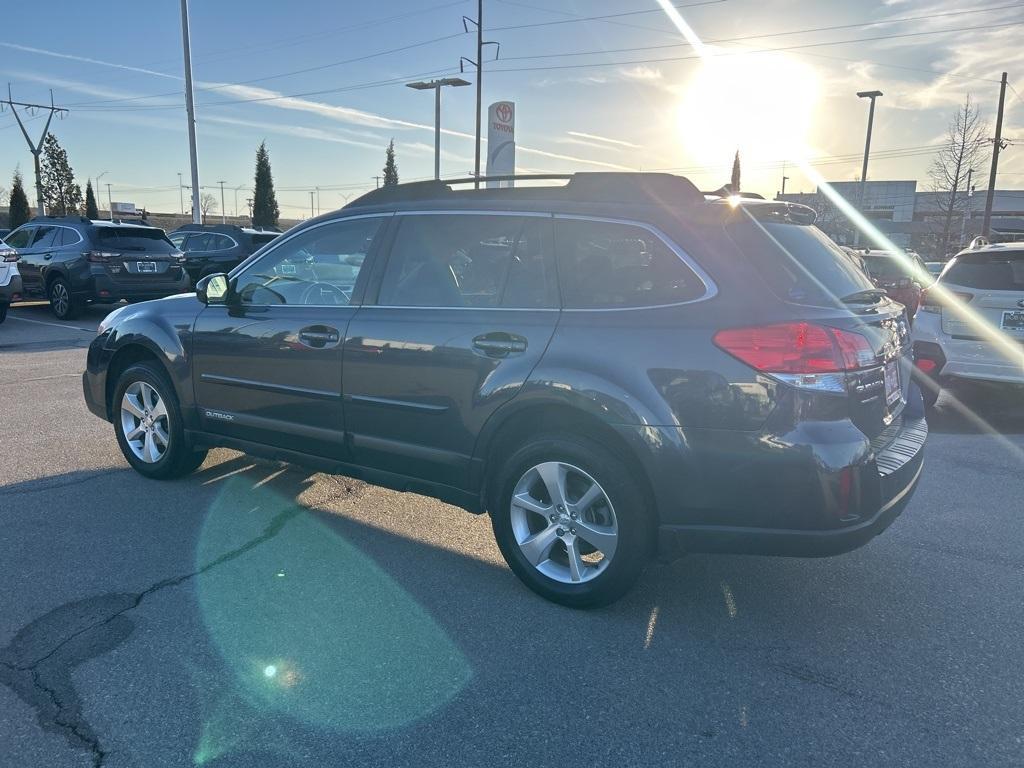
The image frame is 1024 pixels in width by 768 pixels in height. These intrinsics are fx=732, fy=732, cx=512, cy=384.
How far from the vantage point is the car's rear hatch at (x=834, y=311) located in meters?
2.79

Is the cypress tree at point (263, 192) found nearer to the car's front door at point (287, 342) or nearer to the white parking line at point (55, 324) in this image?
the white parking line at point (55, 324)

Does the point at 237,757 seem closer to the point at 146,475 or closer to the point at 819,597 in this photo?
the point at 819,597

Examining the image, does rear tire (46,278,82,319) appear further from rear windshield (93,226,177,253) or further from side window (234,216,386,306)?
side window (234,216,386,306)

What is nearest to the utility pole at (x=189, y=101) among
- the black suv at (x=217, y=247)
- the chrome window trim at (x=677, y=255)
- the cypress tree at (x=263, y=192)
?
the black suv at (x=217, y=247)

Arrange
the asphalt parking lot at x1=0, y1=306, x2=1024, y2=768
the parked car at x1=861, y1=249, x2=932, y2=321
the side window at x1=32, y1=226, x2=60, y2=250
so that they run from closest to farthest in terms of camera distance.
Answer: the asphalt parking lot at x1=0, y1=306, x2=1024, y2=768
the parked car at x1=861, y1=249, x2=932, y2=321
the side window at x1=32, y1=226, x2=60, y2=250

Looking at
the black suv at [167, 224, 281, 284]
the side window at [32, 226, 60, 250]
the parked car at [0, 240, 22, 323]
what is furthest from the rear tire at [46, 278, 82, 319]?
the black suv at [167, 224, 281, 284]

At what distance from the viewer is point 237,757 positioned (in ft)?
7.65

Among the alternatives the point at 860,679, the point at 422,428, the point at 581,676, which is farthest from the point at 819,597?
the point at 422,428

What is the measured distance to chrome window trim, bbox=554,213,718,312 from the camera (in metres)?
2.92

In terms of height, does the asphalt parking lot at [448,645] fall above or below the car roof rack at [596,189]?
below

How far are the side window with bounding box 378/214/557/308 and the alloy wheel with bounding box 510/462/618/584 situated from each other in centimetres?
80

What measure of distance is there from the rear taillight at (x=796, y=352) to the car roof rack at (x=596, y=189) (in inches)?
28.9

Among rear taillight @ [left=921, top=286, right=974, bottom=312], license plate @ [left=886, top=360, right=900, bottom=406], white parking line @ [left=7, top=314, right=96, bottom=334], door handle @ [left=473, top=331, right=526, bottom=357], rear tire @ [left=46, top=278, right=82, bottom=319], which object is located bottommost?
white parking line @ [left=7, top=314, right=96, bottom=334]

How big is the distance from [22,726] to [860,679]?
299 cm
